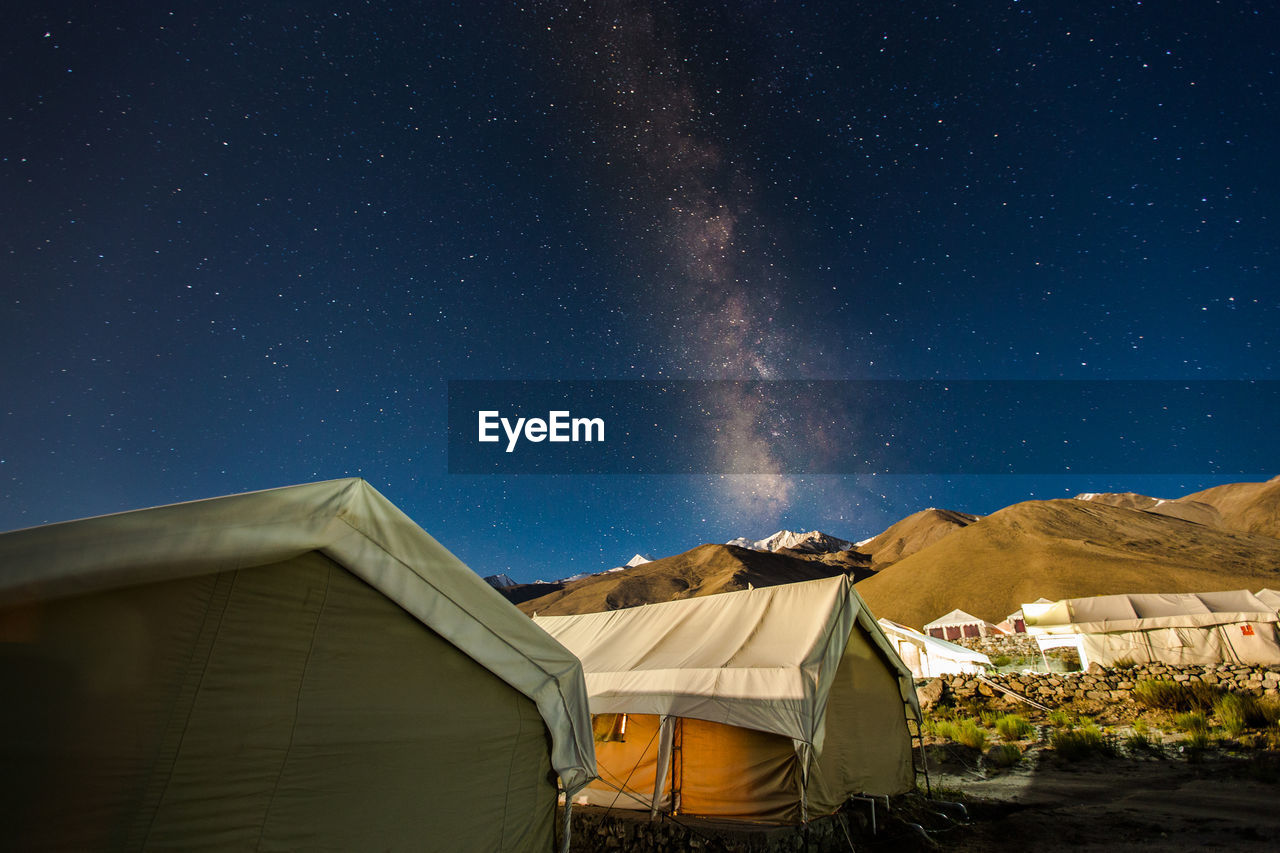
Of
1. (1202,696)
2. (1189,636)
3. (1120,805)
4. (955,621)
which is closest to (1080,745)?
(1120,805)

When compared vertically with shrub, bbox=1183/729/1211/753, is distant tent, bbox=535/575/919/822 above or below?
above

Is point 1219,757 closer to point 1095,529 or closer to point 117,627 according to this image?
point 117,627

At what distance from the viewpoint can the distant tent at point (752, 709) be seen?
609 cm

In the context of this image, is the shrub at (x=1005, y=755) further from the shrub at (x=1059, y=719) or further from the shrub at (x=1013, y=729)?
the shrub at (x=1059, y=719)

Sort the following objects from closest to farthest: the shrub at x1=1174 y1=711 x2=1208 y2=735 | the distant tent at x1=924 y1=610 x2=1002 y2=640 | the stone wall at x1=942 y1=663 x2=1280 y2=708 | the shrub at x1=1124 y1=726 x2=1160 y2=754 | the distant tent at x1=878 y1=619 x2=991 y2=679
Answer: the shrub at x1=1124 y1=726 x2=1160 y2=754, the shrub at x1=1174 y1=711 x2=1208 y2=735, the stone wall at x1=942 y1=663 x2=1280 y2=708, the distant tent at x1=878 y1=619 x2=991 y2=679, the distant tent at x1=924 y1=610 x2=1002 y2=640

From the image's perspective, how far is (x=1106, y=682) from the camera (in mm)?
17094

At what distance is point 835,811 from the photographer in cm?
662

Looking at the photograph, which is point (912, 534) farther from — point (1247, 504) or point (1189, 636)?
point (1189, 636)

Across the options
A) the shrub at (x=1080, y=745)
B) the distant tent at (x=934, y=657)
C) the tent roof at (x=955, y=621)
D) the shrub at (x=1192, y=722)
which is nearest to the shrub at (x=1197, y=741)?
the shrub at (x=1192, y=722)

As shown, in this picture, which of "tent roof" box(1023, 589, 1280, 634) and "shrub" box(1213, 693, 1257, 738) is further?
"tent roof" box(1023, 589, 1280, 634)

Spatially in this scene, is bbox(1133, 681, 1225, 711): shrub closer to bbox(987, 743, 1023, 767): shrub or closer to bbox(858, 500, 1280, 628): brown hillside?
bbox(987, 743, 1023, 767): shrub

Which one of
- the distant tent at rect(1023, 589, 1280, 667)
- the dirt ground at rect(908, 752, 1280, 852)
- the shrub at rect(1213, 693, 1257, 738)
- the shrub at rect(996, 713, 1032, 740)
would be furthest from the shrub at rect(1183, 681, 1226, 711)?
the distant tent at rect(1023, 589, 1280, 667)

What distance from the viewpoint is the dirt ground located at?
20.5 feet

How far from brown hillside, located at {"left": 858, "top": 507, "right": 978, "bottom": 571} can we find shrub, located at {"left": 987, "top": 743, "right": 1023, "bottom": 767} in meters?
132
